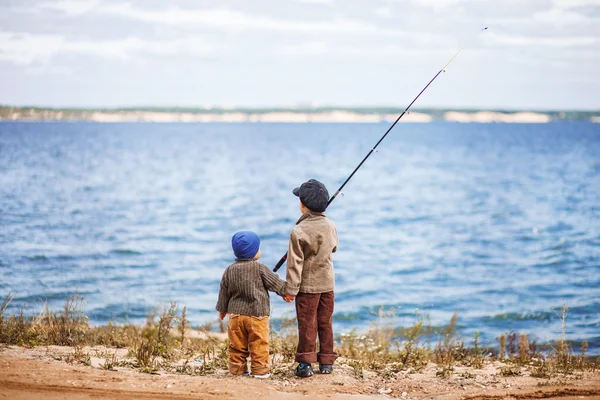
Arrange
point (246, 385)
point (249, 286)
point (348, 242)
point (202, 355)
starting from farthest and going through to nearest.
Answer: point (348, 242)
point (202, 355)
point (249, 286)
point (246, 385)

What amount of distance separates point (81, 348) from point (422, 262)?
14.6 meters

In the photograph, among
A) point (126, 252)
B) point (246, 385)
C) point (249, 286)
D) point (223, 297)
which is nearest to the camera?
point (246, 385)

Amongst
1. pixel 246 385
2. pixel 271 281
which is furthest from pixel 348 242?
pixel 246 385

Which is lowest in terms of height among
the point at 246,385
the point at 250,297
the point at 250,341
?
the point at 246,385

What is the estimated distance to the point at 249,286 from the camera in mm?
6148

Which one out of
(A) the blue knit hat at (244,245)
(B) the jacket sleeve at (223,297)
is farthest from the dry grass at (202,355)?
(A) the blue knit hat at (244,245)

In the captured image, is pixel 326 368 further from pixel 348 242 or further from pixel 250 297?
pixel 348 242

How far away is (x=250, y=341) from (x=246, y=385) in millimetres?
432

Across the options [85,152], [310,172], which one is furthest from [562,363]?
[85,152]

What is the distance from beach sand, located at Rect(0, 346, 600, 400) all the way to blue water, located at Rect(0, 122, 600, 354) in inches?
137

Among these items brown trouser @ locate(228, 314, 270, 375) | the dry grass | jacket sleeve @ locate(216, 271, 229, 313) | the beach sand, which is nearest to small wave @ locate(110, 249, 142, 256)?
the dry grass

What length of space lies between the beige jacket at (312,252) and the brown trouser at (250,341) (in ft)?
1.42

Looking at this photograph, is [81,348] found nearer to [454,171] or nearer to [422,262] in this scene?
[422,262]

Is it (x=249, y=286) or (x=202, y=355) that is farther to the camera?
(x=202, y=355)
